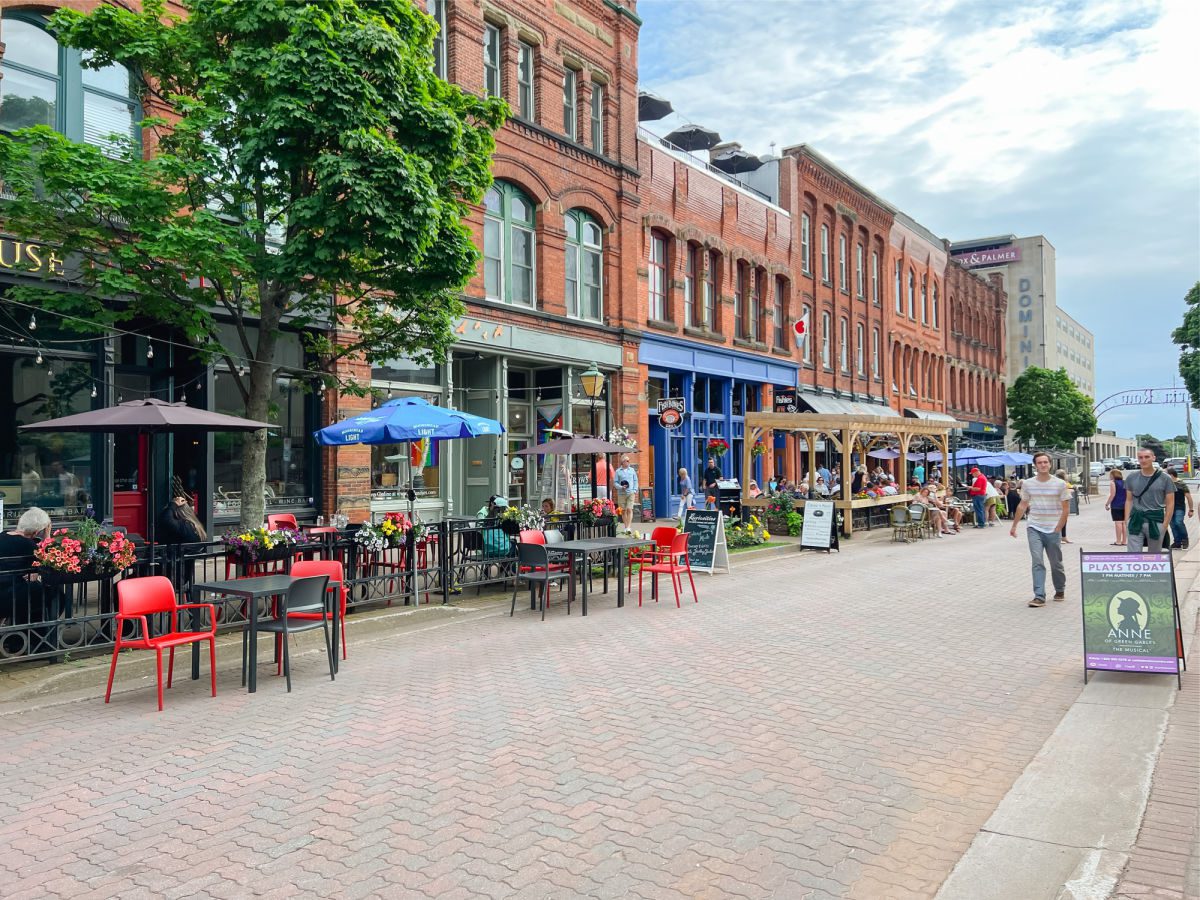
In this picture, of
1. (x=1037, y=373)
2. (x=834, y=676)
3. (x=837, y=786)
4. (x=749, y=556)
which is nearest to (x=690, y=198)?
(x=749, y=556)

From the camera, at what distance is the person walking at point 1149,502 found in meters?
11.7

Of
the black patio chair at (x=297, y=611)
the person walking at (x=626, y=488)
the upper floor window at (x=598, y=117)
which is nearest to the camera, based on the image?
the black patio chair at (x=297, y=611)

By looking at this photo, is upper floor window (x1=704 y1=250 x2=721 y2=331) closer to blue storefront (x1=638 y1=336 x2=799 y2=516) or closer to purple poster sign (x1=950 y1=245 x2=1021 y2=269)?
blue storefront (x1=638 y1=336 x2=799 y2=516)

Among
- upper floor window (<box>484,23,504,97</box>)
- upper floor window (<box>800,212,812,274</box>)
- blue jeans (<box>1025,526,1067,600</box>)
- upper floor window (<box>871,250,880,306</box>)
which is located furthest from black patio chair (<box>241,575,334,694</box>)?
upper floor window (<box>871,250,880,306</box>)

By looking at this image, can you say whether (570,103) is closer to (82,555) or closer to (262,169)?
(262,169)

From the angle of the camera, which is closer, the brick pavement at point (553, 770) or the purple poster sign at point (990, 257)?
the brick pavement at point (553, 770)

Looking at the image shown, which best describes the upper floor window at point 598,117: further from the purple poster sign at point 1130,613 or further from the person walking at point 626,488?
the purple poster sign at point 1130,613

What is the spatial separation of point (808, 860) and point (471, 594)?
9.25 m

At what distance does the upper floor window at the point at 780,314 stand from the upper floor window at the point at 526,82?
13.9 meters

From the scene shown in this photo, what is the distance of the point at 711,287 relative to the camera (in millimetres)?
28781

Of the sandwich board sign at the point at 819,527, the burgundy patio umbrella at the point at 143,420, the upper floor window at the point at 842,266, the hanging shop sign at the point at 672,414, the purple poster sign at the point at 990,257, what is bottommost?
the sandwich board sign at the point at 819,527

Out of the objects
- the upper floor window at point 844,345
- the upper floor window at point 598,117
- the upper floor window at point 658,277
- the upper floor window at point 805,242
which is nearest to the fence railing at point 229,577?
the upper floor window at point 658,277

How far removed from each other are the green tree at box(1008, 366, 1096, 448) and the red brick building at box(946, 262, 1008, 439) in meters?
1.46

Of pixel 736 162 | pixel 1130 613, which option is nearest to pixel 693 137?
pixel 736 162
